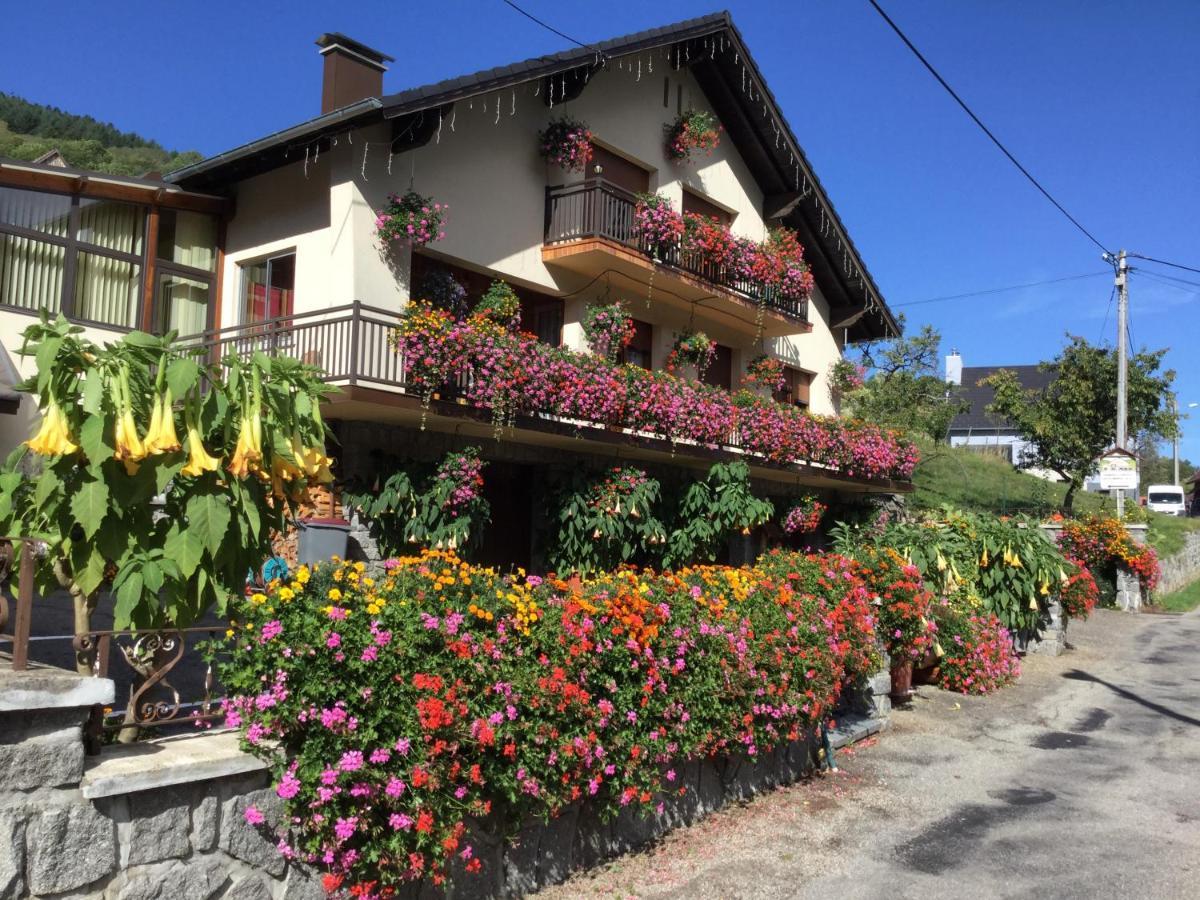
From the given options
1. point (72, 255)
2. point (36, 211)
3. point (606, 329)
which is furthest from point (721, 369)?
point (36, 211)

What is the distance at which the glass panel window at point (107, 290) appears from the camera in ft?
38.9

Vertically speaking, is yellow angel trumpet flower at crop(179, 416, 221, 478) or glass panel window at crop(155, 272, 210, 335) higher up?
glass panel window at crop(155, 272, 210, 335)

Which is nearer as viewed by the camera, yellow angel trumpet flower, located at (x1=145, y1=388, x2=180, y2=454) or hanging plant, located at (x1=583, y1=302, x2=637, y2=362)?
yellow angel trumpet flower, located at (x1=145, y1=388, x2=180, y2=454)

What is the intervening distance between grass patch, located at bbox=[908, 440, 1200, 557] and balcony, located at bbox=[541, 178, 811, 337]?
16019 millimetres

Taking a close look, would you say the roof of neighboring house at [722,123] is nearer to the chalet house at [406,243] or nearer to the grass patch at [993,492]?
the chalet house at [406,243]

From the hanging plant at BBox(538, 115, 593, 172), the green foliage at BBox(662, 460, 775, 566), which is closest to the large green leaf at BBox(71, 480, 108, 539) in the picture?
the hanging plant at BBox(538, 115, 593, 172)

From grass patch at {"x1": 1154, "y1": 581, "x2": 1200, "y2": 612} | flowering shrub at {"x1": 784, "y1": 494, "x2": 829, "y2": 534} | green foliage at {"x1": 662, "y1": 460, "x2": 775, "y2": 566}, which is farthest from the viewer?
grass patch at {"x1": 1154, "y1": 581, "x2": 1200, "y2": 612}

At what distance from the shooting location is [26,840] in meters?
4.01

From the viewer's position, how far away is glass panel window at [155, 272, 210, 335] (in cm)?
1270

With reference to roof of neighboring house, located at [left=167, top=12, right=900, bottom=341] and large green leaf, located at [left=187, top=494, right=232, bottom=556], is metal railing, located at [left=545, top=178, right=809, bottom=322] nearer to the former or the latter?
roof of neighboring house, located at [left=167, top=12, right=900, bottom=341]

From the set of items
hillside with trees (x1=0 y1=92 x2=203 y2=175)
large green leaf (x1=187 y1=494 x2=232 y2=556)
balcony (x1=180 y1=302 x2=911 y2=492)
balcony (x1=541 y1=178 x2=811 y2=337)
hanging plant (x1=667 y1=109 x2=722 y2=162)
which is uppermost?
hillside with trees (x1=0 y1=92 x2=203 y2=175)

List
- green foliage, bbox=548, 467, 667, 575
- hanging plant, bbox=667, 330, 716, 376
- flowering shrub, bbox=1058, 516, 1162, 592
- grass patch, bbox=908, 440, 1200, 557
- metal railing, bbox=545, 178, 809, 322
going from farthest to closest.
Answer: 1. grass patch, bbox=908, 440, 1200, 557
2. flowering shrub, bbox=1058, 516, 1162, 592
3. hanging plant, bbox=667, 330, 716, 376
4. metal railing, bbox=545, 178, 809, 322
5. green foliage, bbox=548, 467, 667, 575

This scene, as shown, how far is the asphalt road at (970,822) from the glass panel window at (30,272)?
9.55 m

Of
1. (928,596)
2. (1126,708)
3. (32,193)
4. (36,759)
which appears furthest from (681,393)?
(36,759)
